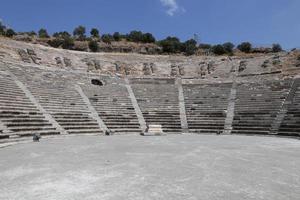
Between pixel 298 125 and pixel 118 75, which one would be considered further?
pixel 118 75

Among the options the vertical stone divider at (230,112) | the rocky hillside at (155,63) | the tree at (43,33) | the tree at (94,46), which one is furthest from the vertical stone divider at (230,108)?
the tree at (43,33)

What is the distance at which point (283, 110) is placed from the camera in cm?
3281

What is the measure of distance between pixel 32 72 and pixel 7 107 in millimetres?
11197

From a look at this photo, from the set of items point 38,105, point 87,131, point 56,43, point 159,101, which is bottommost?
point 87,131

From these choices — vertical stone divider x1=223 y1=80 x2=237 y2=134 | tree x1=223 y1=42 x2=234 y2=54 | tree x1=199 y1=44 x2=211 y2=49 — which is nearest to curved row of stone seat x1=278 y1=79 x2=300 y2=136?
vertical stone divider x1=223 y1=80 x2=237 y2=134

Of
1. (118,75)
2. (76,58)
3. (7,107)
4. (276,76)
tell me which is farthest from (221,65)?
(7,107)

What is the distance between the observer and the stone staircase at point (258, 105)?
32.0 meters

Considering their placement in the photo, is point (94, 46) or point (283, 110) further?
point (94, 46)

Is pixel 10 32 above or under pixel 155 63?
above

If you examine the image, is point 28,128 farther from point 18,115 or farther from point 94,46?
point 94,46

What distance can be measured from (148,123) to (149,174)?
74.1 feet

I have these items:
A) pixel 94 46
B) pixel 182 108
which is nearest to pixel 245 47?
pixel 94 46

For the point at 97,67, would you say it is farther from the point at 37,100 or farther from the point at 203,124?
the point at 203,124

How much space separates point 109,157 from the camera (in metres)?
16.0
